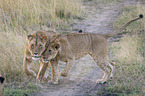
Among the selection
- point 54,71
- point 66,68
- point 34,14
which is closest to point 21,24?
point 34,14

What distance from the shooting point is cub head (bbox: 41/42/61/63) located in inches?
184

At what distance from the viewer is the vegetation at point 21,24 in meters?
5.05

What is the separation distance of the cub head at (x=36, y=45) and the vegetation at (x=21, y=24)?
69cm

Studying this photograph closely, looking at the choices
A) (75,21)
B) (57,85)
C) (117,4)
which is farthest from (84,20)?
(57,85)

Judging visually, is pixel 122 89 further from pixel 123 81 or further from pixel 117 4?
pixel 117 4

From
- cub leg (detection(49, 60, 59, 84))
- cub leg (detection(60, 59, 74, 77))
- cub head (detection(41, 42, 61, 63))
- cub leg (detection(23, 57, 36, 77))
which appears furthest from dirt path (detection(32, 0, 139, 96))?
cub head (detection(41, 42, 61, 63))

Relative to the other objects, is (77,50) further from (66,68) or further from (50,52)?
(50,52)

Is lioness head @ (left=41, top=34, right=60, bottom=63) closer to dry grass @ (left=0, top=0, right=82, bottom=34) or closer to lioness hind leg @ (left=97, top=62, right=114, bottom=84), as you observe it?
lioness hind leg @ (left=97, top=62, right=114, bottom=84)

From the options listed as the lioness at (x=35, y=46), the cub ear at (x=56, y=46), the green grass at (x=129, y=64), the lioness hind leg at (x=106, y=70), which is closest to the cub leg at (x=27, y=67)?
the lioness at (x=35, y=46)

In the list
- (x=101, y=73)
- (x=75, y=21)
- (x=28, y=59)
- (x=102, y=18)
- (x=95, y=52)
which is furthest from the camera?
(x=102, y=18)

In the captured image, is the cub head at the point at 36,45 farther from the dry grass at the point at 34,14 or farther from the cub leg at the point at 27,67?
the dry grass at the point at 34,14

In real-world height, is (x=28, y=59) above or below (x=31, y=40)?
below

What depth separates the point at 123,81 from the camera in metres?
4.94

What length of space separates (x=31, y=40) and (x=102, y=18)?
633cm
